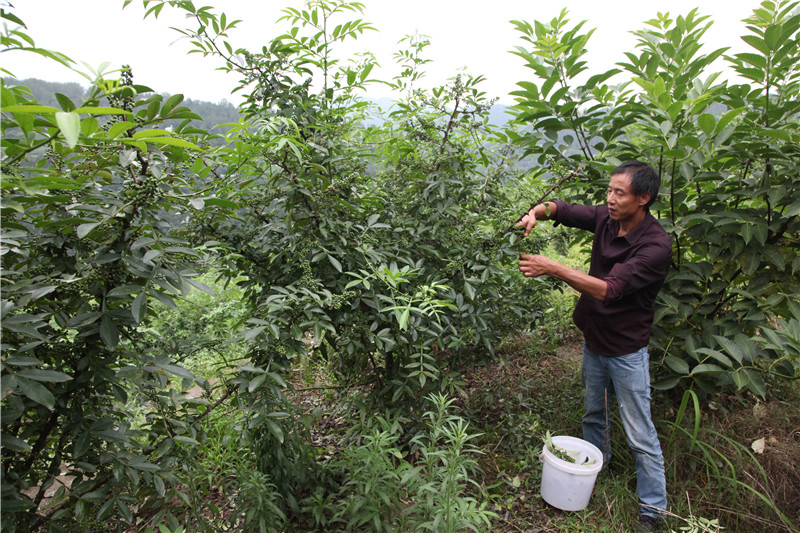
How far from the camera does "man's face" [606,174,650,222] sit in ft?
6.60

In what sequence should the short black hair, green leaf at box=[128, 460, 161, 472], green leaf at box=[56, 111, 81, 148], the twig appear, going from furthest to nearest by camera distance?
1. the twig
2. the short black hair
3. green leaf at box=[128, 460, 161, 472]
4. green leaf at box=[56, 111, 81, 148]

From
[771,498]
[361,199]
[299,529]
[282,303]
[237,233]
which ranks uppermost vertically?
[361,199]

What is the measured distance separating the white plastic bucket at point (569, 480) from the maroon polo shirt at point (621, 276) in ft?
1.84

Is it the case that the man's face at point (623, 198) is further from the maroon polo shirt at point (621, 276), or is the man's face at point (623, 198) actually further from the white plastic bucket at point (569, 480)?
the white plastic bucket at point (569, 480)

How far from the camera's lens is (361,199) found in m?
2.04

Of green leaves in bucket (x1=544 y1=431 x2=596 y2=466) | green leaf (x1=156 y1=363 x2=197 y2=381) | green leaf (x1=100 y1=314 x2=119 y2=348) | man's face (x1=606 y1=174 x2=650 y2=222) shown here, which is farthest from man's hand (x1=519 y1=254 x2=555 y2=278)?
green leaf (x1=100 y1=314 x2=119 y2=348)

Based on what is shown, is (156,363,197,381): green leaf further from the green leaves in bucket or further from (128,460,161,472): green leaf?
the green leaves in bucket

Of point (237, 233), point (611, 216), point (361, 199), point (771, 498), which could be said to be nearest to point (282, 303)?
point (237, 233)

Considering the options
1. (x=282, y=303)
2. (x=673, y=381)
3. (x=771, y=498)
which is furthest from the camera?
(x=673, y=381)

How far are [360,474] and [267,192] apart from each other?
49.4 inches

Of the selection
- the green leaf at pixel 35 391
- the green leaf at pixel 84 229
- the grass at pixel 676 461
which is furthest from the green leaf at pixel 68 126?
the grass at pixel 676 461

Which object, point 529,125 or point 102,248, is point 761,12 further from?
point 102,248

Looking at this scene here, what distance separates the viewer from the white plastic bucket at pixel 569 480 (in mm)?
2070

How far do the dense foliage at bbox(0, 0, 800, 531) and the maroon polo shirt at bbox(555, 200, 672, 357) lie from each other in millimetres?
219
